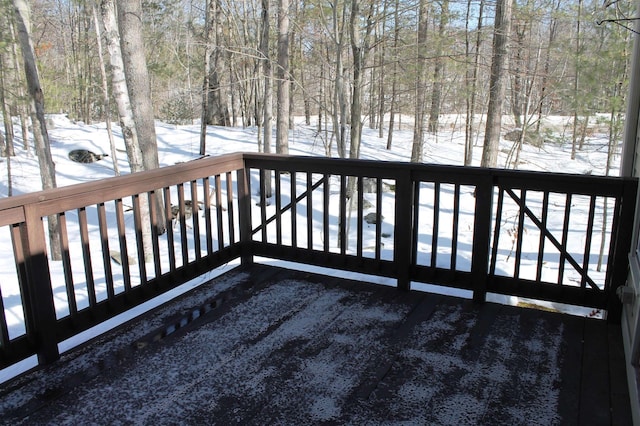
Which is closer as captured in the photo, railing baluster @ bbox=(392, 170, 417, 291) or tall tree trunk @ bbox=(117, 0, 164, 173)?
railing baluster @ bbox=(392, 170, 417, 291)

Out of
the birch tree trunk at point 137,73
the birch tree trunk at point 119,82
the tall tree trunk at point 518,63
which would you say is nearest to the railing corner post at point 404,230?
the birch tree trunk at point 119,82

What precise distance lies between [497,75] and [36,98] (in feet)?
30.7

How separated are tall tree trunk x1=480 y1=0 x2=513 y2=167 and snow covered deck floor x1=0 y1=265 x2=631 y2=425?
8.73 meters

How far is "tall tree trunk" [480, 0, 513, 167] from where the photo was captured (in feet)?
34.9

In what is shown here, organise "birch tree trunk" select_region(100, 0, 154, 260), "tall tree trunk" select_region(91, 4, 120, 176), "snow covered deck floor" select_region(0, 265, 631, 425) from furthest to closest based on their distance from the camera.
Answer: "tall tree trunk" select_region(91, 4, 120, 176) < "birch tree trunk" select_region(100, 0, 154, 260) < "snow covered deck floor" select_region(0, 265, 631, 425)

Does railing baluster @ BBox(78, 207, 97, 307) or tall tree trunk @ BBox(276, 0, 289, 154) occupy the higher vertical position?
tall tree trunk @ BBox(276, 0, 289, 154)

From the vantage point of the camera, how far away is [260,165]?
4.08 m

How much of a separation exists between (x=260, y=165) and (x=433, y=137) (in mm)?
17338

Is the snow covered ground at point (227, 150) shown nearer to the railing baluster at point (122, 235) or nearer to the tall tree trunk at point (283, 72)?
the tall tree trunk at point (283, 72)

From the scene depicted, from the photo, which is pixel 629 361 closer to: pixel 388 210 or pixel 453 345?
pixel 453 345

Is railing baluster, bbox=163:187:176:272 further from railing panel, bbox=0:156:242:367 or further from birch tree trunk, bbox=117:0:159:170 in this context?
birch tree trunk, bbox=117:0:159:170

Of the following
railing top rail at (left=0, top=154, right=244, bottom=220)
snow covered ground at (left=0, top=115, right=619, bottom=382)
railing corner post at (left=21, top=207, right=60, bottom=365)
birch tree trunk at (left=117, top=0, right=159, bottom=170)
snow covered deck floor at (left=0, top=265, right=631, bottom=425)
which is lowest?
snow covered ground at (left=0, top=115, right=619, bottom=382)

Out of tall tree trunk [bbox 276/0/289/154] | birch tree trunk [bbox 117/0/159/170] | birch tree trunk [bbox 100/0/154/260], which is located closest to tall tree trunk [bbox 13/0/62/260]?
birch tree trunk [bbox 100/0/154/260]

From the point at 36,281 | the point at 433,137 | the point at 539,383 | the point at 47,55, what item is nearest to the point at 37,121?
the point at 36,281
